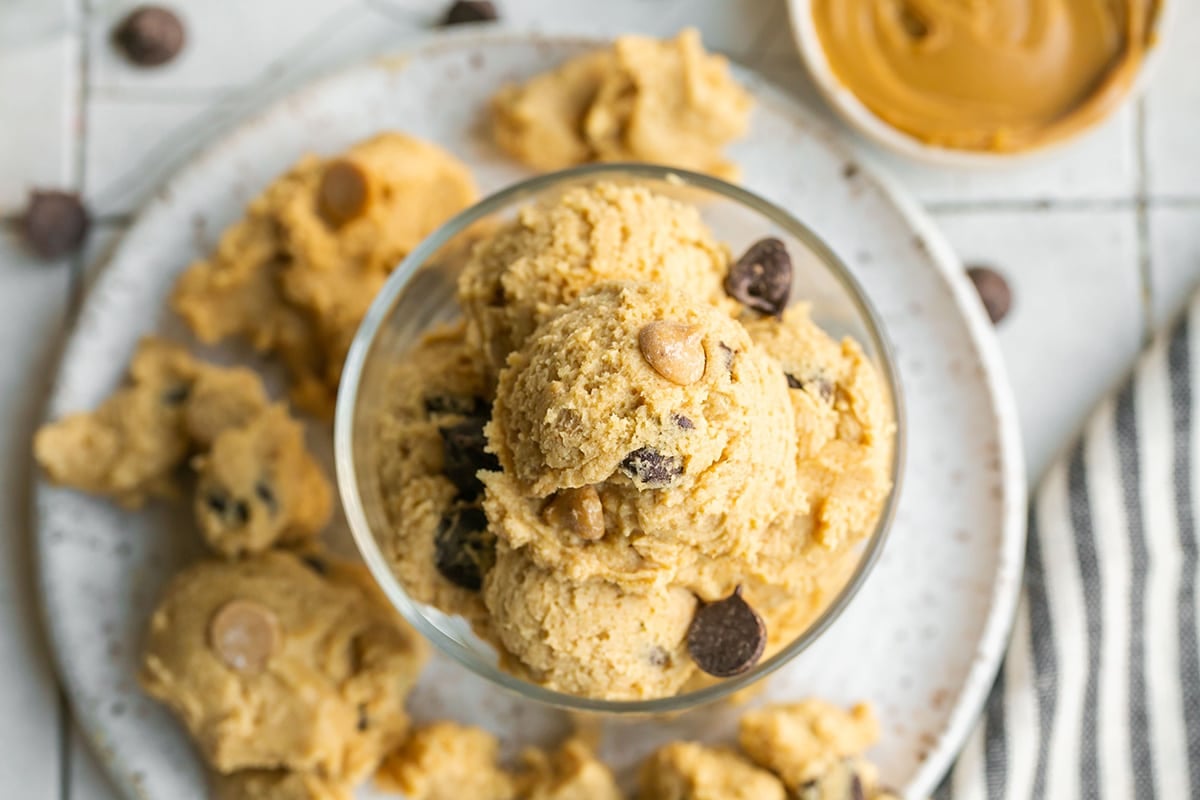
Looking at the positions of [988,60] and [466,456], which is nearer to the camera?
[466,456]

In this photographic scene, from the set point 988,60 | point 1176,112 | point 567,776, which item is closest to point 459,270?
point 567,776

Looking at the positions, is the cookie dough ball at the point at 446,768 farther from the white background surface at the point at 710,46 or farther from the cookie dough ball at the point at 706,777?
the white background surface at the point at 710,46

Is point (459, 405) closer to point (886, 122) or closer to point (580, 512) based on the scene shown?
point (580, 512)

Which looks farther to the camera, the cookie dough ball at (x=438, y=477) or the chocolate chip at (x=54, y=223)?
the chocolate chip at (x=54, y=223)

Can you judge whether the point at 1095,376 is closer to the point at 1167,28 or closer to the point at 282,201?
the point at 1167,28

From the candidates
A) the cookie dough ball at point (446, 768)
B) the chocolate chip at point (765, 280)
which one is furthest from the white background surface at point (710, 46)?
the cookie dough ball at point (446, 768)

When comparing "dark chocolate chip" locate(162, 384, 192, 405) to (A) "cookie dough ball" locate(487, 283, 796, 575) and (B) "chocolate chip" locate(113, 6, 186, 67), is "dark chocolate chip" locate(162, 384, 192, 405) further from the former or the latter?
(A) "cookie dough ball" locate(487, 283, 796, 575)
